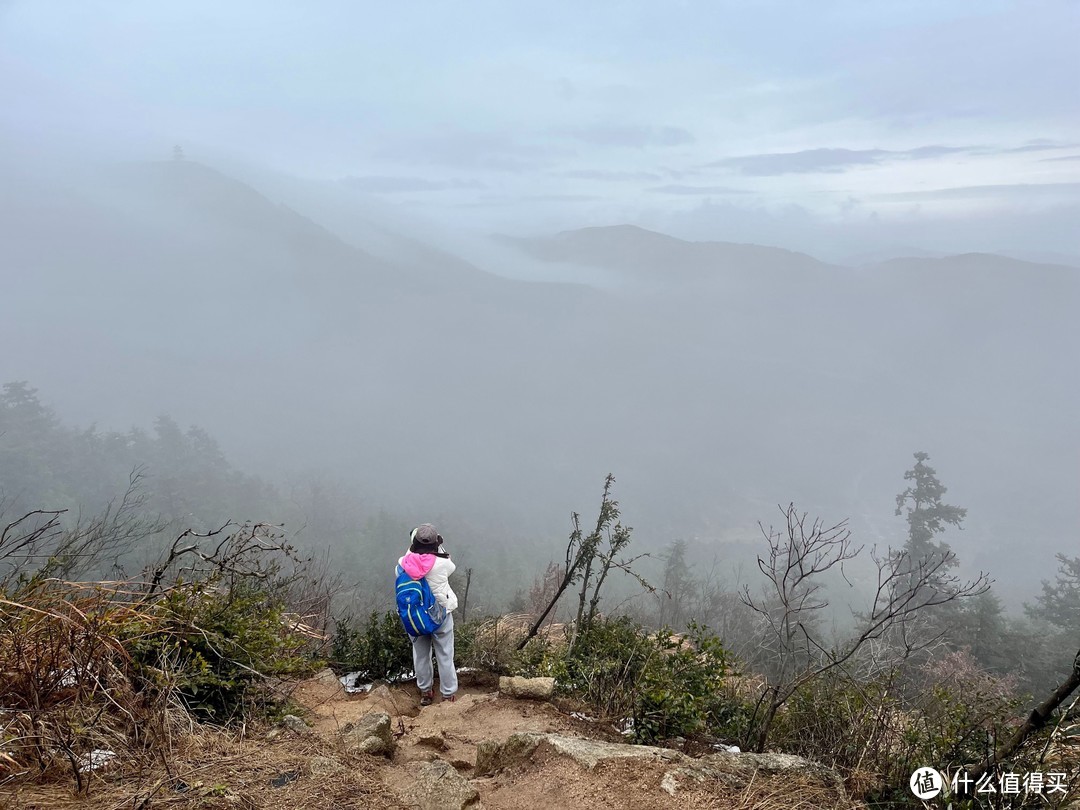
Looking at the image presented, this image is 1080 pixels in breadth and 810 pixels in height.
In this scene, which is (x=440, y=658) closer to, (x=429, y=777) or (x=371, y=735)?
(x=371, y=735)

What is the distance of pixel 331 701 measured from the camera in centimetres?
557

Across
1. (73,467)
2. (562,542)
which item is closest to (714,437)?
(562,542)

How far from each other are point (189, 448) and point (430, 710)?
83546 mm

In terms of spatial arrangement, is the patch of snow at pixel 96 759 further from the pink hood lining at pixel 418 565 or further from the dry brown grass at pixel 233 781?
the pink hood lining at pixel 418 565

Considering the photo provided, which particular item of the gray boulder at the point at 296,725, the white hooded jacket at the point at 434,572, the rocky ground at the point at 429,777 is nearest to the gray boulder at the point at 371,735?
the rocky ground at the point at 429,777

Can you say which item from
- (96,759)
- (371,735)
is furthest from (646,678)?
(96,759)

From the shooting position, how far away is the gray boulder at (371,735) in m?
4.18

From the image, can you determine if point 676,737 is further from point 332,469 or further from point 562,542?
point 332,469

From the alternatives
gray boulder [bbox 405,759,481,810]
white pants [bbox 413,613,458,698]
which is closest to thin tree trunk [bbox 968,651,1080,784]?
gray boulder [bbox 405,759,481,810]

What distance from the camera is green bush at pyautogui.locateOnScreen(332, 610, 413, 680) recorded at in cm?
672

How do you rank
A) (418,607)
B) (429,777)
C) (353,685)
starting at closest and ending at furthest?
(429,777), (418,607), (353,685)

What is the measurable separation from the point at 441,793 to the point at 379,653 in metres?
3.47

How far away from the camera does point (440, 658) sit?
611 cm

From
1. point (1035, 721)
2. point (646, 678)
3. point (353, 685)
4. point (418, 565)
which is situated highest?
point (1035, 721)
